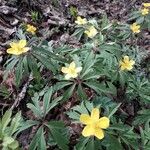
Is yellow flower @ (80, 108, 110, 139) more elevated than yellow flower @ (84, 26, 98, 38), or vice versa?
yellow flower @ (80, 108, 110, 139)

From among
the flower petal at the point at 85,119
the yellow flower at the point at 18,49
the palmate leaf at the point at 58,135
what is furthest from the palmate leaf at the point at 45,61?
the flower petal at the point at 85,119

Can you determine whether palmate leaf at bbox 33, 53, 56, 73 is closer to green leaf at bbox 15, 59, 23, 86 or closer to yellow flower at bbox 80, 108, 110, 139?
green leaf at bbox 15, 59, 23, 86

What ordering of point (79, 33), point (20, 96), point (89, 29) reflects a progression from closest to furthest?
point (20, 96)
point (89, 29)
point (79, 33)

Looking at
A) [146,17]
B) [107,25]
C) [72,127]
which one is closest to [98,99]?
[72,127]

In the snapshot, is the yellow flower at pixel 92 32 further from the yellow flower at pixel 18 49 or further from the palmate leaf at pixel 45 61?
the yellow flower at pixel 18 49

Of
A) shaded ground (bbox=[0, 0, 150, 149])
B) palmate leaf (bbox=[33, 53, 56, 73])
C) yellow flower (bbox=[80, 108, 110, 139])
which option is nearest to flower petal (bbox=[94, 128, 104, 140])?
yellow flower (bbox=[80, 108, 110, 139])

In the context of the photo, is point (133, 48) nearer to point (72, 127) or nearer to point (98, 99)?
point (98, 99)

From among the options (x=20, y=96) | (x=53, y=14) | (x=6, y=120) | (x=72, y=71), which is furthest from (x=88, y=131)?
(x=53, y=14)

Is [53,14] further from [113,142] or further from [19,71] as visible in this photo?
[113,142]

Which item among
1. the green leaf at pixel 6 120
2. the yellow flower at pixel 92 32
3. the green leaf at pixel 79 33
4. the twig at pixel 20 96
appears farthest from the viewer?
the green leaf at pixel 79 33
